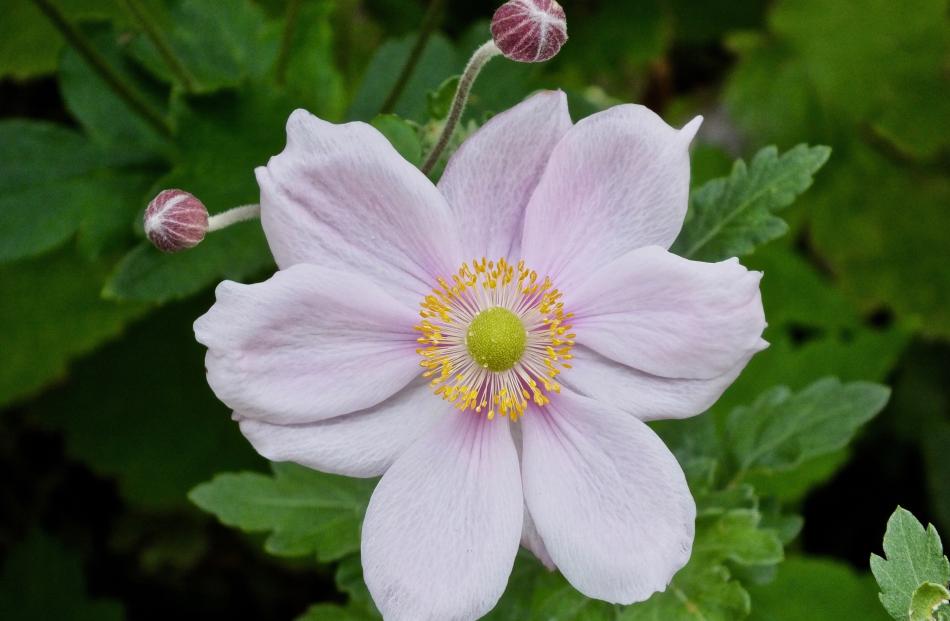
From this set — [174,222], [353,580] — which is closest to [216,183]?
[174,222]

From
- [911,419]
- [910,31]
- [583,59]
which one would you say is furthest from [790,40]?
[911,419]

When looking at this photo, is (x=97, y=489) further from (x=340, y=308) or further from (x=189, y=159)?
(x=340, y=308)

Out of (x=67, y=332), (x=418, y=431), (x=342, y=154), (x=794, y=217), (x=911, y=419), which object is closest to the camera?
(x=342, y=154)

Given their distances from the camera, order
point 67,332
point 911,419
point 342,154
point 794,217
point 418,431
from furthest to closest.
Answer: point 794,217 < point 911,419 < point 67,332 < point 418,431 < point 342,154

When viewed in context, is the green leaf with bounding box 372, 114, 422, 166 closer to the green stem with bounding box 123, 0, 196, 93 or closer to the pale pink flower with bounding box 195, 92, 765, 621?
the pale pink flower with bounding box 195, 92, 765, 621

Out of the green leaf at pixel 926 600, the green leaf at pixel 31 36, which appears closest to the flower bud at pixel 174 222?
the green leaf at pixel 926 600

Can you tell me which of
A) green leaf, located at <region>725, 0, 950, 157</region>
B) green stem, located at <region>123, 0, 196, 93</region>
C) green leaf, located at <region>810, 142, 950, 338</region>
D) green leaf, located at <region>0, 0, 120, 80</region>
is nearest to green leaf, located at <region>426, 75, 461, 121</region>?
green stem, located at <region>123, 0, 196, 93</region>
